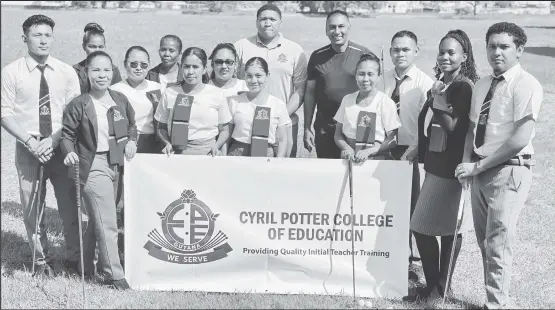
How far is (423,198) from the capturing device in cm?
535

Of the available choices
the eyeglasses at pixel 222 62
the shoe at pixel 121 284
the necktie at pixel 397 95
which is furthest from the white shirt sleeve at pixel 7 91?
the necktie at pixel 397 95

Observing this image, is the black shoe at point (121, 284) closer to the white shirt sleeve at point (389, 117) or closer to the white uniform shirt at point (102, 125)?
the white uniform shirt at point (102, 125)

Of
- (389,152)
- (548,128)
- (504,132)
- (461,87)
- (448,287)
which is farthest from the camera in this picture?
(548,128)

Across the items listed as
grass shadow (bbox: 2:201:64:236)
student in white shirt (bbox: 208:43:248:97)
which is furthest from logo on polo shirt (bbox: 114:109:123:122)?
grass shadow (bbox: 2:201:64:236)

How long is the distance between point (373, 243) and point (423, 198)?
61cm

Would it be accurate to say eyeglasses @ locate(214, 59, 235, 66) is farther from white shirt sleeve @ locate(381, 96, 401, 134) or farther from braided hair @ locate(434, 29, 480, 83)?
braided hair @ locate(434, 29, 480, 83)

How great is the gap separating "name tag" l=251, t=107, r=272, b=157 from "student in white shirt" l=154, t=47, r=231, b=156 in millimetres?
265

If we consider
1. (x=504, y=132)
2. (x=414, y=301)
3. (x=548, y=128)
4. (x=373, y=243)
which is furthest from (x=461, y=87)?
(x=548, y=128)

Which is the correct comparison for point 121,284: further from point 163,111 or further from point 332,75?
point 332,75

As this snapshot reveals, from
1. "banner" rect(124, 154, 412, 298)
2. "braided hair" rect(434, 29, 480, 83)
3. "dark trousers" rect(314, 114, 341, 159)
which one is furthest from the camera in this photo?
"dark trousers" rect(314, 114, 341, 159)

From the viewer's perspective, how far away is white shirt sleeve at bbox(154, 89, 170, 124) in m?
5.91

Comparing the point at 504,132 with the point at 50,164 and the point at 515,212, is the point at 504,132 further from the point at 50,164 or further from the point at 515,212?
the point at 50,164

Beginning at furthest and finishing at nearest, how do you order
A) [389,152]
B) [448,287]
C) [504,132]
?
[389,152], [448,287], [504,132]

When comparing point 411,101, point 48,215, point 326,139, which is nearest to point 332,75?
point 326,139
